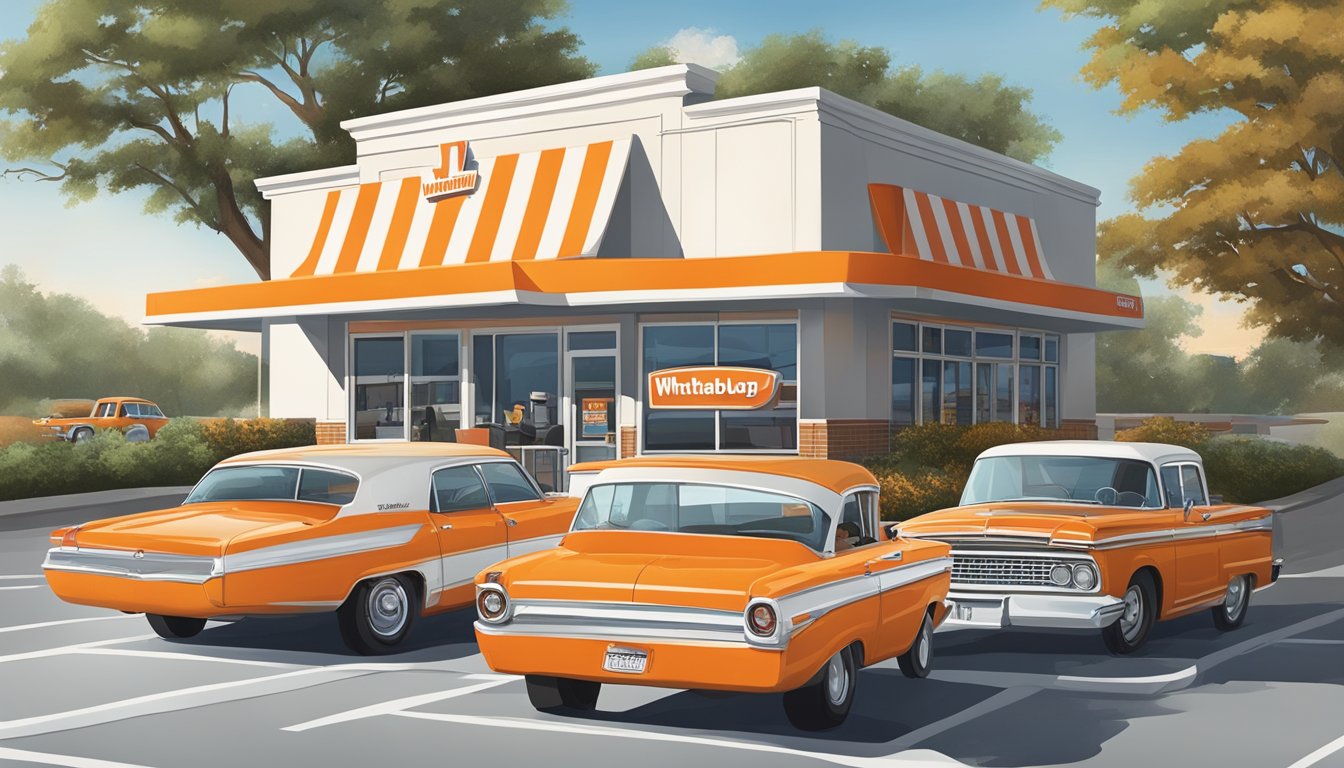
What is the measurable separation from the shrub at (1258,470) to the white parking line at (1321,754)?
20572 mm

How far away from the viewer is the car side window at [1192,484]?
1316 cm

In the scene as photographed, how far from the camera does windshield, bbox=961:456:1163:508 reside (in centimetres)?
1251

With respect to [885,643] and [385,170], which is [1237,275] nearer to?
[385,170]

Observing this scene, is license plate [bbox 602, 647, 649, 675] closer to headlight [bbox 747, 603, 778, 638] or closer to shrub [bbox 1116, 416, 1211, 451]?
headlight [bbox 747, 603, 778, 638]

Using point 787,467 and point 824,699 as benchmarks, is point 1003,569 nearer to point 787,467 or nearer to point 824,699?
point 787,467

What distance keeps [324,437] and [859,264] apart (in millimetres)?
12523

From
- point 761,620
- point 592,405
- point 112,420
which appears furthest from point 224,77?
point 761,620

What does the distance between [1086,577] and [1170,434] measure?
2038cm

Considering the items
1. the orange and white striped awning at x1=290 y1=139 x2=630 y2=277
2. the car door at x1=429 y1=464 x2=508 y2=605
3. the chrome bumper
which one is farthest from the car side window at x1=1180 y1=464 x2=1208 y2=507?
the orange and white striped awning at x1=290 y1=139 x2=630 y2=277

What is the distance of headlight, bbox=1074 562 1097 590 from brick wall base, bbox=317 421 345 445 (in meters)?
20.7

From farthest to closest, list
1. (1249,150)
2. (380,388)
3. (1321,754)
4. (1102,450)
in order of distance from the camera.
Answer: (1249,150)
(380,388)
(1102,450)
(1321,754)

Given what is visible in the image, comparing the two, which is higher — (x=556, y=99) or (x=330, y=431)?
(x=556, y=99)

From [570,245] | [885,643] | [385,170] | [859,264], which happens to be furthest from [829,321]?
[885,643]

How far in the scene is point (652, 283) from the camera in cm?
2394
